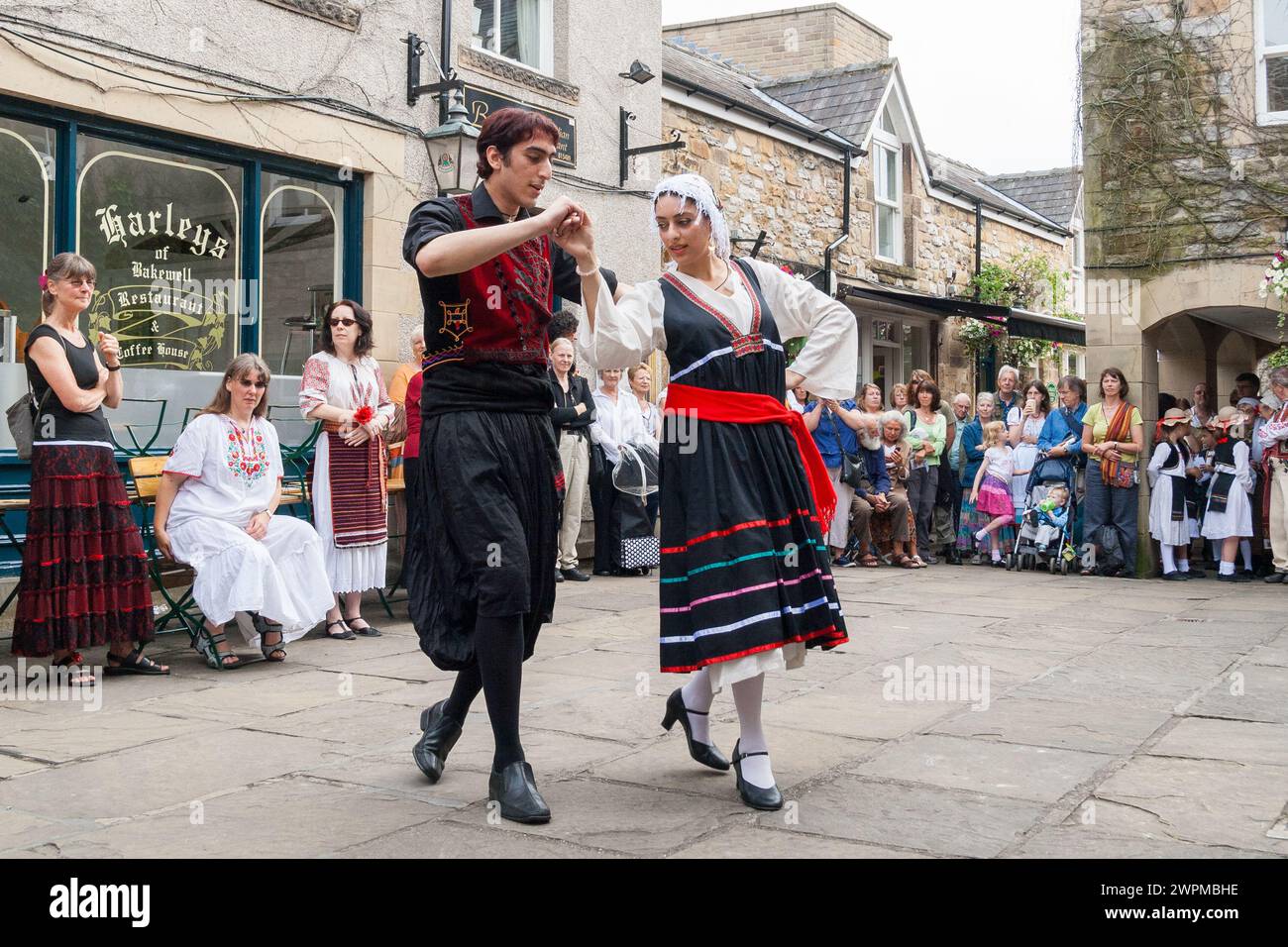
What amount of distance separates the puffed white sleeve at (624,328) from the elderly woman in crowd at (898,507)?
865cm

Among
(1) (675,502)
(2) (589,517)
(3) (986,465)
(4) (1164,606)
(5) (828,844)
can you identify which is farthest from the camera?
(3) (986,465)

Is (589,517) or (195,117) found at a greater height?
(195,117)

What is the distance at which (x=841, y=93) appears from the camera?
18.7 metres

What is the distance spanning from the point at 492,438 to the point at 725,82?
46.3 ft

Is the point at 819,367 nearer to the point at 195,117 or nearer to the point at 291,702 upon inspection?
the point at 291,702

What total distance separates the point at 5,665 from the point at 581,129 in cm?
748

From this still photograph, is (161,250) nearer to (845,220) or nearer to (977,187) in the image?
(845,220)

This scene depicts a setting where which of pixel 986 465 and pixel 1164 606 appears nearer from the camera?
pixel 1164 606

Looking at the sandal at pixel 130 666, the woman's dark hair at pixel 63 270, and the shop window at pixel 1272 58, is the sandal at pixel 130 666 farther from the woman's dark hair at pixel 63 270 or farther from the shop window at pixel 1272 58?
the shop window at pixel 1272 58

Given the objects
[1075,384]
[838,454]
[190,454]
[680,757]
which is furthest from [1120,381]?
[680,757]

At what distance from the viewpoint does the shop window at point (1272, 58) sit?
11.9 m

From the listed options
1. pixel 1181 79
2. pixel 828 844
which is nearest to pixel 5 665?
pixel 828 844

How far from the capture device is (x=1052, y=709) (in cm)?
532

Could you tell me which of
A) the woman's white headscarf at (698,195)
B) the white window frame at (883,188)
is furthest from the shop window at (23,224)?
the white window frame at (883,188)
